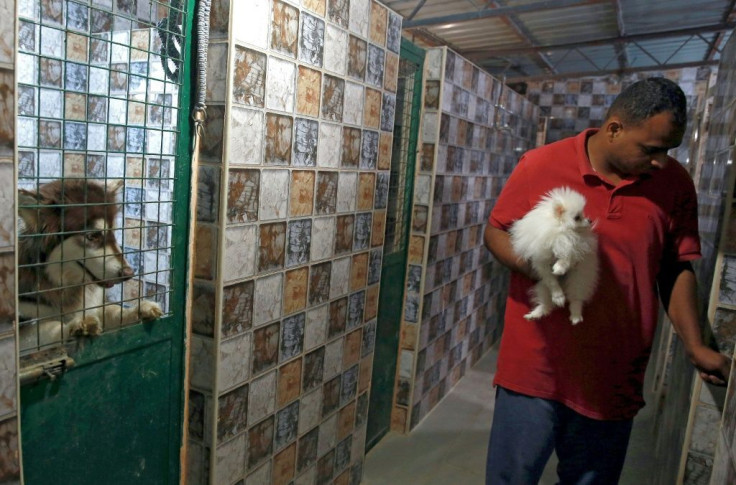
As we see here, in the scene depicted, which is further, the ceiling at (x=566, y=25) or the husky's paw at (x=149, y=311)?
the ceiling at (x=566, y=25)

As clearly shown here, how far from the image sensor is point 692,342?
1446 mm

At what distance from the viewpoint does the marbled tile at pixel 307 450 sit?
2.11m

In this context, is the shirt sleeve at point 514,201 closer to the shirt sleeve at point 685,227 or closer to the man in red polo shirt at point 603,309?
the man in red polo shirt at point 603,309

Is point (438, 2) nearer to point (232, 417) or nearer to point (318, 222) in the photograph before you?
point (318, 222)

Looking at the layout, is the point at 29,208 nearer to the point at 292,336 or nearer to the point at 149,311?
the point at 149,311

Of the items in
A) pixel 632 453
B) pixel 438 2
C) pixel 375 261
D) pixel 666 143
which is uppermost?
pixel 438 2

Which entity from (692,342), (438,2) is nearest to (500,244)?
(692,342)

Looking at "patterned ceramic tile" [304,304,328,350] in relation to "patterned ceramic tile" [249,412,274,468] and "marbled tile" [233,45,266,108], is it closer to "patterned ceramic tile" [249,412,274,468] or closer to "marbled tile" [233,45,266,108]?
"patterned ceramic tile" [249,412,274,468]

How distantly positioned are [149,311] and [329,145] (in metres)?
0.88

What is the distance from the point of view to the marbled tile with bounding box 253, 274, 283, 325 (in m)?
1.72

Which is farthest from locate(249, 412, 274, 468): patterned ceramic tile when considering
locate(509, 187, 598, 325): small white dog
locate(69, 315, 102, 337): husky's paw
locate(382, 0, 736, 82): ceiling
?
locate(382, 0, 736, 82): ceiling

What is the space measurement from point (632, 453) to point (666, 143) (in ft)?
7.99

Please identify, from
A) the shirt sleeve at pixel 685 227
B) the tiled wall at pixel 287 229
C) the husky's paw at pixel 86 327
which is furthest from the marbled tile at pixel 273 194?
the shirt sleeve at pixel 685 227

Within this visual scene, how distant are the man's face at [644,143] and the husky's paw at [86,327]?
4.73ft
